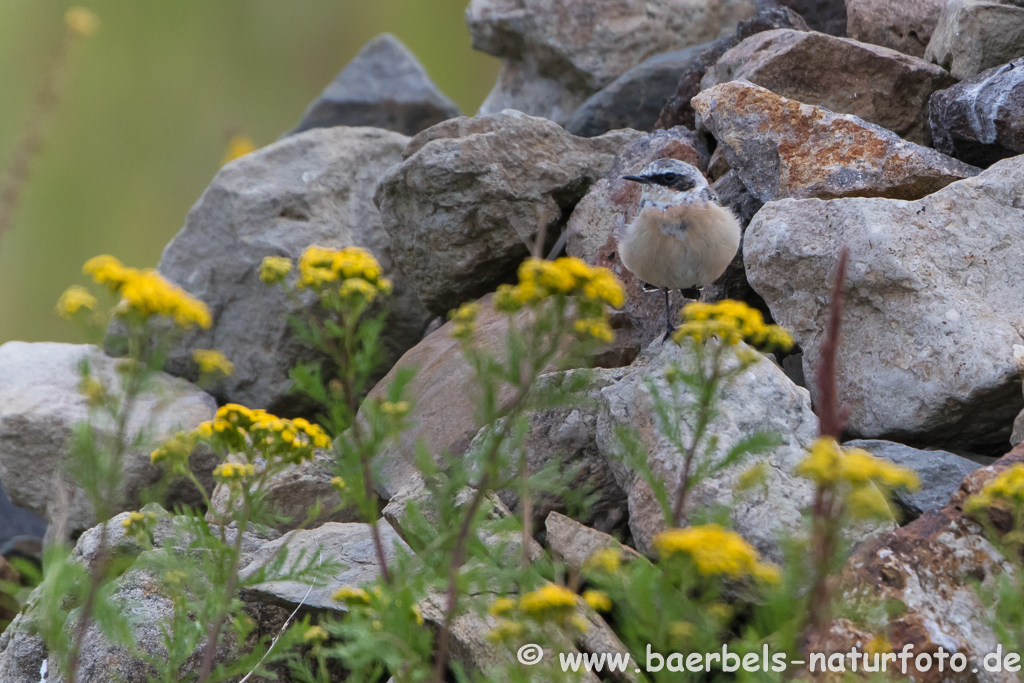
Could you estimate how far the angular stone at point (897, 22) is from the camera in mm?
5793

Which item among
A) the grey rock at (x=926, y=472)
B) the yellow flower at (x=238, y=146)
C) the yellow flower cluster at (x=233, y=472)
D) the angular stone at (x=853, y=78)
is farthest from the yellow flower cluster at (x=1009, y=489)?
the yellow flower at (x=238, y=146)

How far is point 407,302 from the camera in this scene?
237 inches

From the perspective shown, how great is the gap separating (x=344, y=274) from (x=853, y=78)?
167 inches

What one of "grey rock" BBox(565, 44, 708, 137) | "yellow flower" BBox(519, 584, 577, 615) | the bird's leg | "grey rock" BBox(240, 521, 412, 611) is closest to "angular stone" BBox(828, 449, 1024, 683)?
"yellow flower" BBox(519, 584, 577, 615)

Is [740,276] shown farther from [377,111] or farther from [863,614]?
[377,111]

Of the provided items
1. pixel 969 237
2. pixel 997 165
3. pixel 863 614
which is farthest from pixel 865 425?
pixel 863 614

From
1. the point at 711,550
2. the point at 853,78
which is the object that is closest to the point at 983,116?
the point at 853,78

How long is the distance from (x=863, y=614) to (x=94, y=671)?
272 cm

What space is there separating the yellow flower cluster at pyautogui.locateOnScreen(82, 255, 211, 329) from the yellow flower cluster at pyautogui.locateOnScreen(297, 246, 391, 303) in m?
0.26

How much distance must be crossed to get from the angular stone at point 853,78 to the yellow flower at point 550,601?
174 inches

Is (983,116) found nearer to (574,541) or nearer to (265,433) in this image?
(574,541)

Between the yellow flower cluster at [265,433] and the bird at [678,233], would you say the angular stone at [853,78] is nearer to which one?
the bird at [678,233]

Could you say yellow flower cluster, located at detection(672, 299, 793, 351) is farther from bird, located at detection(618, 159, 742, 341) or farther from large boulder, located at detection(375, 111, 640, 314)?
large boulder, located at detection(375, 111, 640, 314)

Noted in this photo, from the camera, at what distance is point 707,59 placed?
20.2 ft
